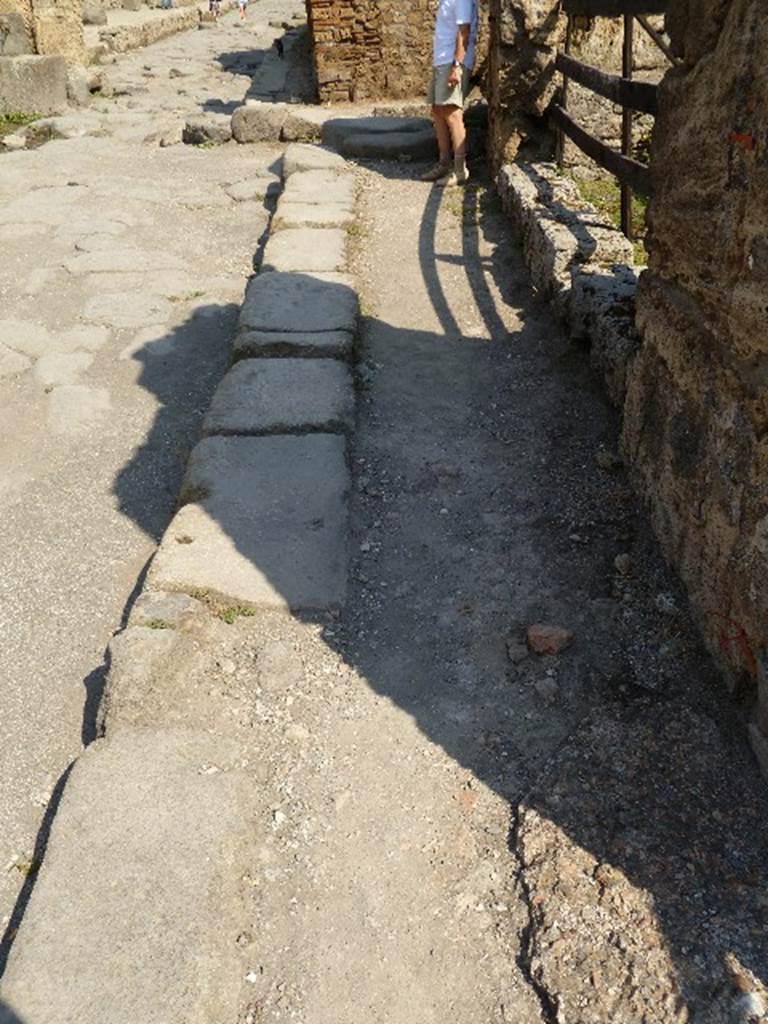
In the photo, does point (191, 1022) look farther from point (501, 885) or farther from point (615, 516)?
point (615, 516)

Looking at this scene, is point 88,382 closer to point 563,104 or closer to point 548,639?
point 548,639

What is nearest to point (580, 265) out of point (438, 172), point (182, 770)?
point (438, 172)

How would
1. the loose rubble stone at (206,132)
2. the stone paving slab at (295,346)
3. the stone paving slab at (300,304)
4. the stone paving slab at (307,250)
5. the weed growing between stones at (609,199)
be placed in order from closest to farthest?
the stone paving slab at (295,346) → the stone paving slab at (300,304) → the stone paving slab at (307,250) → the weed growing between stones at (609,199) → the loose rubble stone at (206,132)

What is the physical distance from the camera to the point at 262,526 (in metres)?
3.05

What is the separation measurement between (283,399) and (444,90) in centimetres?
394

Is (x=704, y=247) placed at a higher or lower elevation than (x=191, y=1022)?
higher

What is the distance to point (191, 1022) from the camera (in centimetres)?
170

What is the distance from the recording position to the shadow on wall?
75.2 inches

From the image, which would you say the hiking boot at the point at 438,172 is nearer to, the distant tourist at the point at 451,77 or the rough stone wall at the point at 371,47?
the distant tourist at the point at 451,77

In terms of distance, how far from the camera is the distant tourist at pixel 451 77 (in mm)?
6453

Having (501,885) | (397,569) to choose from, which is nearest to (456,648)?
(397,569)

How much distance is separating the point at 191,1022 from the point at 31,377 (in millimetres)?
3424

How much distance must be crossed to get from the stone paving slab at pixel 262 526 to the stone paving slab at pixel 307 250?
1964 millimetres

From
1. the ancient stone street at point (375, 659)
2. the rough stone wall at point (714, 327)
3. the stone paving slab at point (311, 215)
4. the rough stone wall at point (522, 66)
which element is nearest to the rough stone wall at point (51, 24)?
the stone paving slab at point (311, 215)
